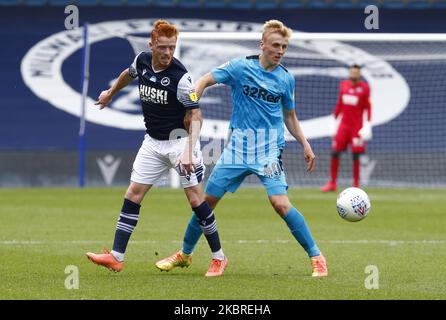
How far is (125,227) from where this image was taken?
928 cm

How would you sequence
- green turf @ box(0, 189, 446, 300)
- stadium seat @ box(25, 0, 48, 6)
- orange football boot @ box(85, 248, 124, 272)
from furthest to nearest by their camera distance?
stadium seat @ box(25, 0, 48, 6), orange football boot @ box(85, 248, 124, 272), green turf @ box(0, 189, 446, 300)

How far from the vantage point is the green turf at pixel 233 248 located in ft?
27.1

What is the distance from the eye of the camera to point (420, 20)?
975 inches

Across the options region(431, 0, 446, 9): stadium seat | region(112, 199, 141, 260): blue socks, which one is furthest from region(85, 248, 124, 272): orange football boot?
region(431, 0, 446, 9): stadium seat

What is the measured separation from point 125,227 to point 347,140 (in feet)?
39.5

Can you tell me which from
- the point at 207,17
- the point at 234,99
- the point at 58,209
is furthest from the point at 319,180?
the point at 234,99

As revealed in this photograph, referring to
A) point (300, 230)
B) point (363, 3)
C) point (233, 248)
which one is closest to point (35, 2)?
point (363, 3)

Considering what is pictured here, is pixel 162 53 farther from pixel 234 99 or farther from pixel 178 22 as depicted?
pixel 178 22

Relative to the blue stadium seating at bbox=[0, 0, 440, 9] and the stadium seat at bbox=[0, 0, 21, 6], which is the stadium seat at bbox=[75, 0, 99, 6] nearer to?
the blue stadium seating at bbox=[0, 0, 440, 9]

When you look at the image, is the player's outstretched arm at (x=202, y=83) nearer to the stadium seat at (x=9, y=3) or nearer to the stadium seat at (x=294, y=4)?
the stadium seat at (x=9, y=3)

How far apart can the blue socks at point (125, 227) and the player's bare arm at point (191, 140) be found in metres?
0.73

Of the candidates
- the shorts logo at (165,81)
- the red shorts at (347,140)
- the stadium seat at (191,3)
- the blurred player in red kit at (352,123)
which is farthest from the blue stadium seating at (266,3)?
the shorts logo at (165,81)

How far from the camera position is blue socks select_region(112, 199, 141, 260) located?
9.24m

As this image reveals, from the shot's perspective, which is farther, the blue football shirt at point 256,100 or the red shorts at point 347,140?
the red shorts at point 347,140
